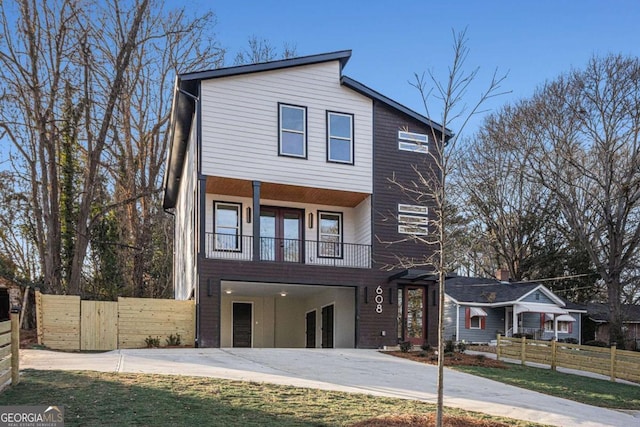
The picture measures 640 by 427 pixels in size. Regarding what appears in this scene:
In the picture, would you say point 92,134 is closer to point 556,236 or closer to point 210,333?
point 210,333

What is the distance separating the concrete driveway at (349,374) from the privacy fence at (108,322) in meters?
1.30

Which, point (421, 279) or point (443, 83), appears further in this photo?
point (421, 279)

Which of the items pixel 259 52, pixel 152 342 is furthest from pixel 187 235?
pixel 259 52

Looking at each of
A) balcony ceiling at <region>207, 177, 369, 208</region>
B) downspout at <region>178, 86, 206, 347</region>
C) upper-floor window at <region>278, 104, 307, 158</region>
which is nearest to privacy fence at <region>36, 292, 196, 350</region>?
downspout at <region>178, 86, 206, 347</region>

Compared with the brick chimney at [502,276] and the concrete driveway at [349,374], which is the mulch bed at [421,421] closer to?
the concrete driveway at [349,374]

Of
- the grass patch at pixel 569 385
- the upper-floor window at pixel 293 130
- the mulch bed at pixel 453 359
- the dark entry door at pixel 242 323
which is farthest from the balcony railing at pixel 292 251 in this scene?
the grass patch at pixel 569 385

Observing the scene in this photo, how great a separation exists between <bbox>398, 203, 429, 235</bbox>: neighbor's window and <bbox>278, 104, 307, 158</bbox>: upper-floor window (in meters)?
3.98

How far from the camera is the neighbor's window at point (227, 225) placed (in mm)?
20594

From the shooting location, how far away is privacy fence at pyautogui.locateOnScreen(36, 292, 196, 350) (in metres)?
17.3

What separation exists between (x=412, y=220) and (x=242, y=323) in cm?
797

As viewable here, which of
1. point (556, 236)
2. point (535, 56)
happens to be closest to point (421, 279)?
point (535, 56)

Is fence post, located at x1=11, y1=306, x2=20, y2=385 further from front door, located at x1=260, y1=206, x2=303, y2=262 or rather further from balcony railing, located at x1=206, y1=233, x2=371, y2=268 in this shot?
front door, located at x1=260, y1=206, x2=303, y2=262

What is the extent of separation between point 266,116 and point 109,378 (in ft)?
36.7

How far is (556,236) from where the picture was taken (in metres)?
39.0
